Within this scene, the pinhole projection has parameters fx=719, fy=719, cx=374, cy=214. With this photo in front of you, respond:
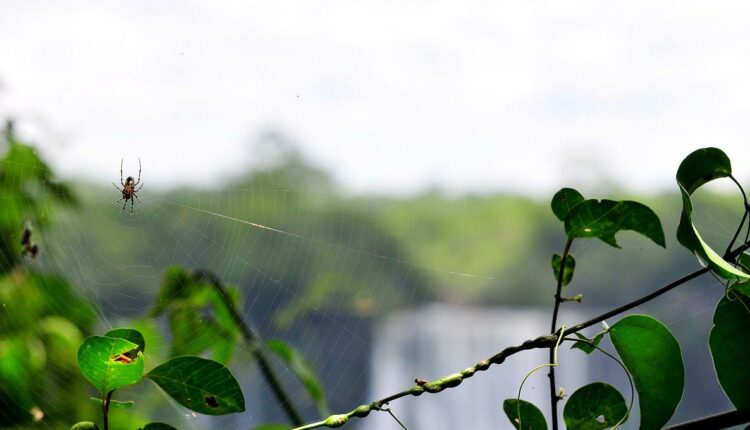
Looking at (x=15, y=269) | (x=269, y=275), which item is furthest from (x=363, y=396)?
(x=15, y=269)

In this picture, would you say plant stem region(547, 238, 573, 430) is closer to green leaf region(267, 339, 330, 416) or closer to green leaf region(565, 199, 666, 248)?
green leaf region(565, 199, 666, 248)

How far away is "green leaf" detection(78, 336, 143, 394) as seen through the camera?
0.34 meters

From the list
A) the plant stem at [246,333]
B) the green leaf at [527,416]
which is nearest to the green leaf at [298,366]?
the plant stem at [246,333]

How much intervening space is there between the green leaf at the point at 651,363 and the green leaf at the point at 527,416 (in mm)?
53

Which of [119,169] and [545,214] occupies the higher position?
[119,169]

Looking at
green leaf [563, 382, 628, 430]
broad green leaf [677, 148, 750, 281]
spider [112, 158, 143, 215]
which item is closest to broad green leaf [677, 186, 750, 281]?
broad green leaf [677, 148, 750, 281]

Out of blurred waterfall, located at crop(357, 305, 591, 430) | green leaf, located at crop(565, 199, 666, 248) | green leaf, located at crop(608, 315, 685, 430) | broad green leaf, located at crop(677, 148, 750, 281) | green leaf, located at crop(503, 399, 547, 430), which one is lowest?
blurred waterfall, located at crop(357, 305, 591, 430)

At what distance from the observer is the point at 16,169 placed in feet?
2.76

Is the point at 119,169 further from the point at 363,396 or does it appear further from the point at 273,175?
the point at 363,396

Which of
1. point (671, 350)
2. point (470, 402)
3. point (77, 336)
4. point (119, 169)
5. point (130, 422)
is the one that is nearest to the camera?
point (671, 350)

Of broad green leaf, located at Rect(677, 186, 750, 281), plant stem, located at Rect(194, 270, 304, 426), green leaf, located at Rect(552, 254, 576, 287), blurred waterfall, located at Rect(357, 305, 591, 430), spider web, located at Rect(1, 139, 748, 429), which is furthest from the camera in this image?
blurred waterfall, located at Rect(357, 305, 591, 430)

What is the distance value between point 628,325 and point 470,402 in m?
1.01

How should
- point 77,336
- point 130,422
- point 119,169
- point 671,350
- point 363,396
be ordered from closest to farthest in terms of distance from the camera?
point 671,350 → point 130,422 → point 77,336 → point 119,169 → point 363,396

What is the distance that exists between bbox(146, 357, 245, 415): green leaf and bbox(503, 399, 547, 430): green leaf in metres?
0.13
